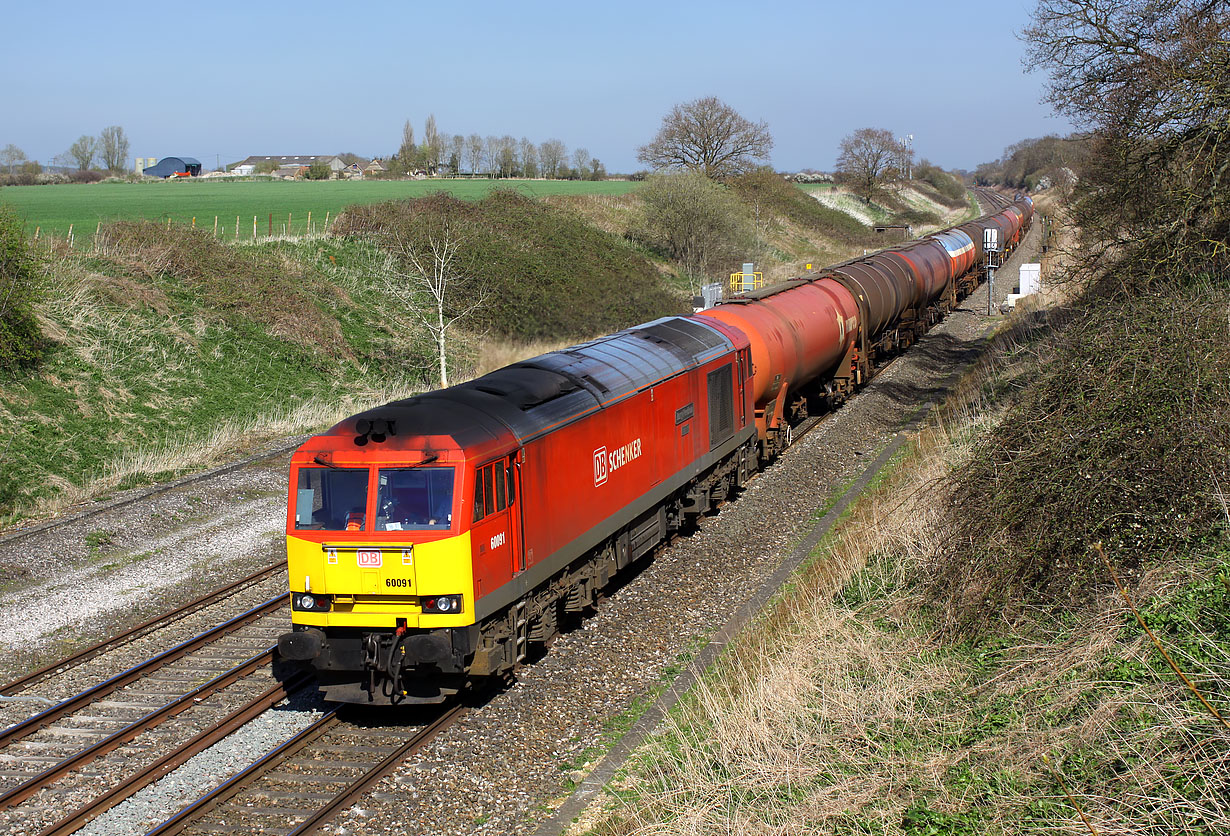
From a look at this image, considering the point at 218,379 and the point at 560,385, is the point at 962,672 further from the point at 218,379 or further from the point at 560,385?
the point at 218,379

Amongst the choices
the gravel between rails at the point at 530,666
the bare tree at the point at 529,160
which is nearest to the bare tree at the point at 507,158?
the bare tree at the point at 529,160

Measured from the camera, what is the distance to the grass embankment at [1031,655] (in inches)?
273

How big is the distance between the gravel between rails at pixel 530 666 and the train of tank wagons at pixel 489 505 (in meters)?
0.51

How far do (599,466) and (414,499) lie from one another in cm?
336

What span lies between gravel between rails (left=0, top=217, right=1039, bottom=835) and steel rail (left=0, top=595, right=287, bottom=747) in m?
0.61

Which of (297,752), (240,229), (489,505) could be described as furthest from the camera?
(240,229)

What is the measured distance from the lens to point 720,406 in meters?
17.3

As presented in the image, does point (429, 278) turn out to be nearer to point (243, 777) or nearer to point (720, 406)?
point (720, 406)

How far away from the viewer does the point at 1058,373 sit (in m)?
10.7

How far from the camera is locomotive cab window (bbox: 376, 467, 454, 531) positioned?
9.70 m

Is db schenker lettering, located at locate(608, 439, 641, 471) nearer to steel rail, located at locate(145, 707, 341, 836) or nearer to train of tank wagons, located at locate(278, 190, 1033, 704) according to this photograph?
train of tank wagons, located at locate(278, 190, 1033, 704)

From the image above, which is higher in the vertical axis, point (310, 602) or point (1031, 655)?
point (310, 602)

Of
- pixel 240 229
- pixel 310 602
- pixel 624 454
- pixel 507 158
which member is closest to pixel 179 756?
pixel 310 602

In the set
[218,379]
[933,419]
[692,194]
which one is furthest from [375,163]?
[933,419]
